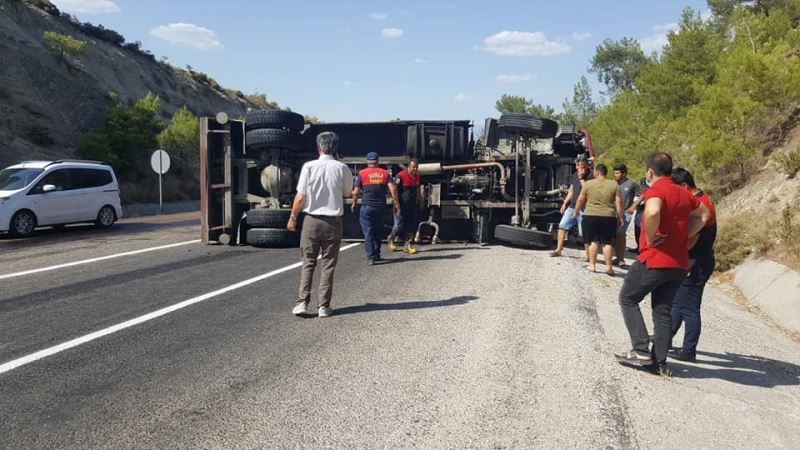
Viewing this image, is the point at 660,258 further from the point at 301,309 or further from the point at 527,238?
the point at 527,238

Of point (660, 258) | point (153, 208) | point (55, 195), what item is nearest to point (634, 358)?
point (660, 258)

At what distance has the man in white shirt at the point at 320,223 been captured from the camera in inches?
251

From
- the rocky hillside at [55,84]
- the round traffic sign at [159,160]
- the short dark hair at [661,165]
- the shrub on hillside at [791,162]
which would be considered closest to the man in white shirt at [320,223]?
the short dark hair at [661,165]

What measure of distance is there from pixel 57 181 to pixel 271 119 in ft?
25.4

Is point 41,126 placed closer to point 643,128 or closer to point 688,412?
point 643,128

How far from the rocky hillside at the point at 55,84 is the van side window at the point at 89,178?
357 inches

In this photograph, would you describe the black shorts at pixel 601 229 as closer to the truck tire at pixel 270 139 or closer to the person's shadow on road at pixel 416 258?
the person's shadow on road at pixel 416 258

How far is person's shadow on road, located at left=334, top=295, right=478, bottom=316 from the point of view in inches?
264

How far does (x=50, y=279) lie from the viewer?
28.5ft

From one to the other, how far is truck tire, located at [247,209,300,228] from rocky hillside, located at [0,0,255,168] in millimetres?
17384

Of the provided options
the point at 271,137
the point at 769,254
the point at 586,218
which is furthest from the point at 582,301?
the point at 271,137

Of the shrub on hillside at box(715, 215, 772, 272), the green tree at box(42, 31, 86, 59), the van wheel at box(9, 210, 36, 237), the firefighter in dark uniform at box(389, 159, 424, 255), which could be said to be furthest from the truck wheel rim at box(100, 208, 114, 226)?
the green tree at box(42, 31, 86, 59)

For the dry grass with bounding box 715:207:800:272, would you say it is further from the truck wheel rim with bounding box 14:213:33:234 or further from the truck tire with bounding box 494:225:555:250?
the truck wheel rim with bounding box 14:213:33:234

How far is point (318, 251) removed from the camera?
6508 millimetres
